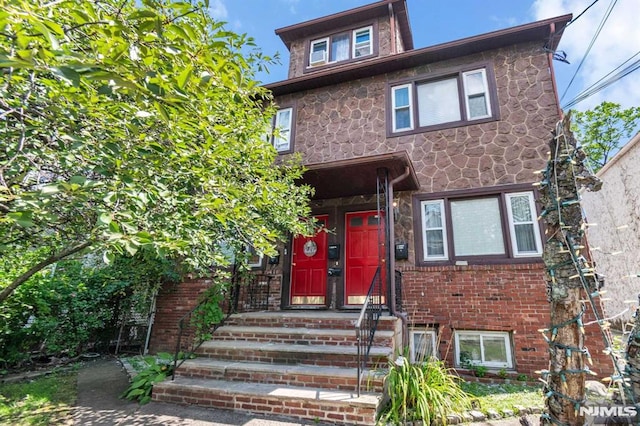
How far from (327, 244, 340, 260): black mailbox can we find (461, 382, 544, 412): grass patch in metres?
3.28

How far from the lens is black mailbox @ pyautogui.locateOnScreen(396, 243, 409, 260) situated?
20.3 feet

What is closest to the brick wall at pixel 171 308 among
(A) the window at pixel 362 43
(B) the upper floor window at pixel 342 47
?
(B) the upper floor window at pixel 342 47

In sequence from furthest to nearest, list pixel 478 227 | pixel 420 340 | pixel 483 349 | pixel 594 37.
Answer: pixel 594 37 < pixel 478 227 < pixel 420 340 < pixel 483 349

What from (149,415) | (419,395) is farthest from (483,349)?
(149,415)

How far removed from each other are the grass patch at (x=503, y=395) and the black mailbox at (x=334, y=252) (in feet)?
10.7

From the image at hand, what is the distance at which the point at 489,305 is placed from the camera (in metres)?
5.46

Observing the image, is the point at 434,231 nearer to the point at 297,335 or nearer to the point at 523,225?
the point at 523,225

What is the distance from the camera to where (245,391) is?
12.3ft

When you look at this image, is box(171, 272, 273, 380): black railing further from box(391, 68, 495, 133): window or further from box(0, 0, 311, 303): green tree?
box(391, 68, 495, 133): window

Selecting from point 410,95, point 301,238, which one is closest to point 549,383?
point 301,238

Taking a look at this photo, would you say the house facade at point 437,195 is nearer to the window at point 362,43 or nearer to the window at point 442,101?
the window at point 442,101

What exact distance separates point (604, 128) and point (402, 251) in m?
17.7

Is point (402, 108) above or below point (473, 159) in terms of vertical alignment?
above

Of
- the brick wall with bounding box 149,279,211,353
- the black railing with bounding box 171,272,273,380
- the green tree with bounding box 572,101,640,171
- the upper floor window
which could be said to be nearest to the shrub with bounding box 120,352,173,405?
the black railing with bounding box 171,272,273,380
